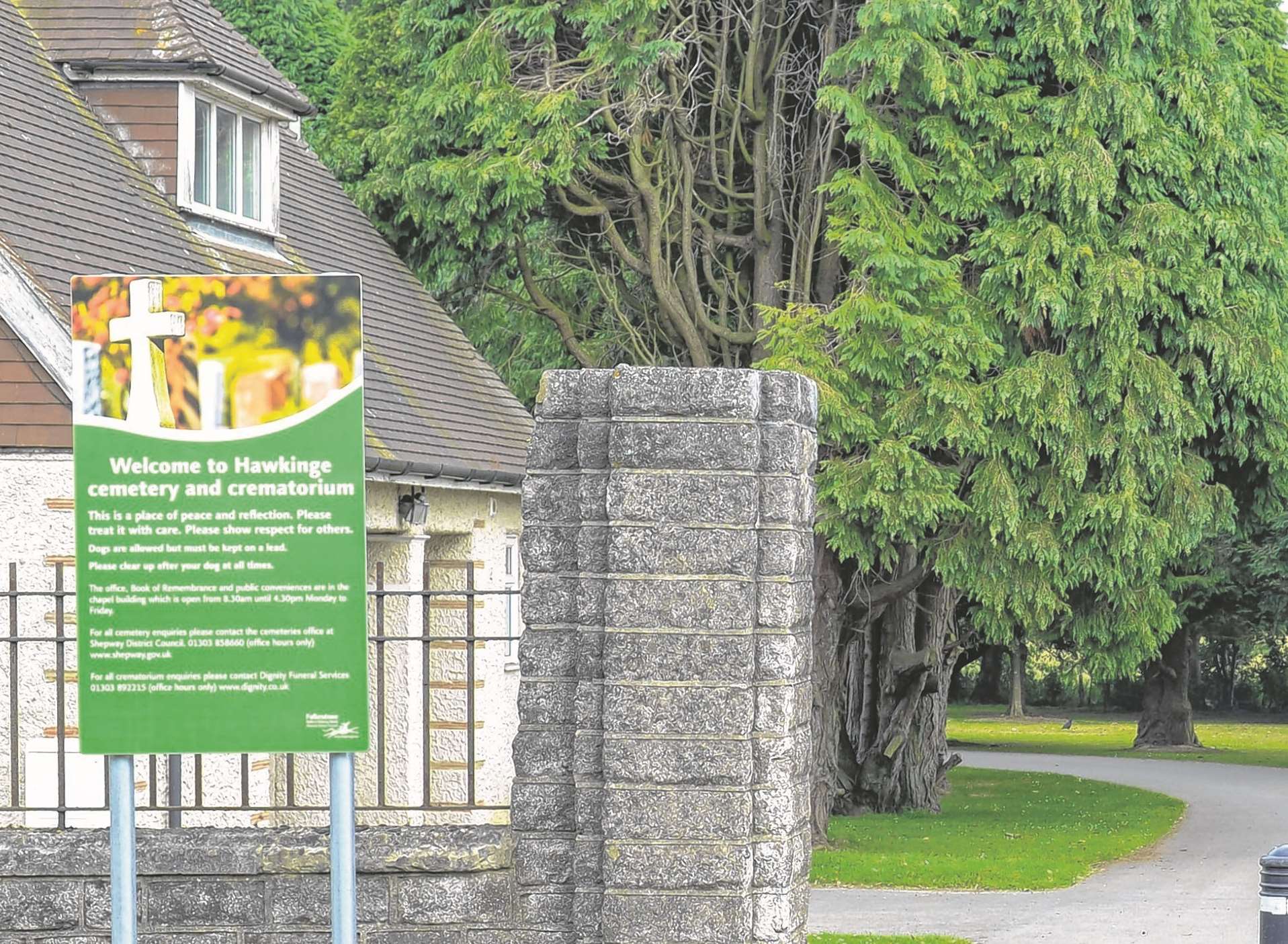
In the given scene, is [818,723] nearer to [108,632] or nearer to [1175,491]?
[1175,491]

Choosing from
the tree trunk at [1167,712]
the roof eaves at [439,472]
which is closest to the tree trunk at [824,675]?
the roof eaves at [439,472]

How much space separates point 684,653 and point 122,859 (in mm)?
2055

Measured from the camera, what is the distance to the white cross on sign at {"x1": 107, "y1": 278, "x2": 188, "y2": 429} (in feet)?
19.4

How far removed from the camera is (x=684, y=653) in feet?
21.9

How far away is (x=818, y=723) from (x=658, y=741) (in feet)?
39.7

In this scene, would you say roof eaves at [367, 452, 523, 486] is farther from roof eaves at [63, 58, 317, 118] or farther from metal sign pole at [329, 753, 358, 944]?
metal sign pole at [329, 753, 358, 944]

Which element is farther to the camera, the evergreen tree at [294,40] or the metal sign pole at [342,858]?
the evergreen tree at [294,40]

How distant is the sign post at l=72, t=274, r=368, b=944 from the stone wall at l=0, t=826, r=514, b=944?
4.12 ft

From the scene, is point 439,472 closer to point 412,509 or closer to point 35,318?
point 412,509

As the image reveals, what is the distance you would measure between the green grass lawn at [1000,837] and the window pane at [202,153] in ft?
25.8

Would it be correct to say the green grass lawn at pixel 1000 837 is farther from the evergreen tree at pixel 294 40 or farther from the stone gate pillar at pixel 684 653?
the evergreen tree at pixel 294 40

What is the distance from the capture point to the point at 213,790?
1216 centimetres

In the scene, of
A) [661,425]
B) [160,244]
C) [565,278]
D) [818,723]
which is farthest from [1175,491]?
[661,425]

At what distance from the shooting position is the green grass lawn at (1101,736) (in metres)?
36.5
